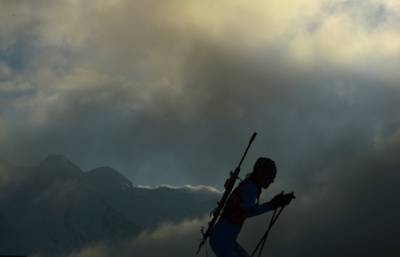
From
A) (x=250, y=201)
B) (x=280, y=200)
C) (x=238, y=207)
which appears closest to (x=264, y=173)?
(x=250, y=201)

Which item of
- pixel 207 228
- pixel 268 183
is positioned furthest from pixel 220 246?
pixel 268 183

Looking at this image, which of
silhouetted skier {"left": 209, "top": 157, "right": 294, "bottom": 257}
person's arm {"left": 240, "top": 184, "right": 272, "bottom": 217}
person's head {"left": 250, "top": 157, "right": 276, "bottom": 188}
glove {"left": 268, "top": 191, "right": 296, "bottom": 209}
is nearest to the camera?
glove {"left": 268, "top": 191, "right": 296, "bottom": 209}

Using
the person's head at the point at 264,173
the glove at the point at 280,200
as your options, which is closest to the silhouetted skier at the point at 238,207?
the person's head at the point at 264,173

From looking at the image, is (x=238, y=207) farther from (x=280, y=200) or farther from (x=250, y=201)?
(x=280, y=200)

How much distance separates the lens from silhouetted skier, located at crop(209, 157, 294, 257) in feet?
55.3

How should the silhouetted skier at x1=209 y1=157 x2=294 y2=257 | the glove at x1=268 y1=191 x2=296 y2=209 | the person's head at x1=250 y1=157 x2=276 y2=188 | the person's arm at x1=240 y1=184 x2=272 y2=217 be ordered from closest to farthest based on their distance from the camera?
the glove at x1=268 y1=191 x2=296 y2=209
the person's arm at x1=240 y1=184 x2=272 y2=217
the silhouetted skier at x1=209 y1=157 x2=294 y2=257
the person's head at x1=250 y1=157 x2=276 y2=188

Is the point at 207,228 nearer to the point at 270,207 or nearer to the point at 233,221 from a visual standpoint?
the point at 233,221

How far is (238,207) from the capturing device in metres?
16.8

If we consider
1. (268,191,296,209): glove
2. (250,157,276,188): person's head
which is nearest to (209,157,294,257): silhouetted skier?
(250,157,276,188): person's head

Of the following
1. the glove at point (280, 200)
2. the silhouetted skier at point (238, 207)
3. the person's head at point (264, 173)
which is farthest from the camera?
the person's head at point (264, 173)

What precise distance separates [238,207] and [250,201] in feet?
0.94

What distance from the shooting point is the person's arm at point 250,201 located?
16484 mm

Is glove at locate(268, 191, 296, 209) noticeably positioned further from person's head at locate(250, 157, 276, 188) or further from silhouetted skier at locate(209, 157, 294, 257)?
person's head at locate(250, 157, 276, 188)

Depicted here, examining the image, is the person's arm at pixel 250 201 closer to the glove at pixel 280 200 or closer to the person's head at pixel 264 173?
the person's head at pixel 264 173
